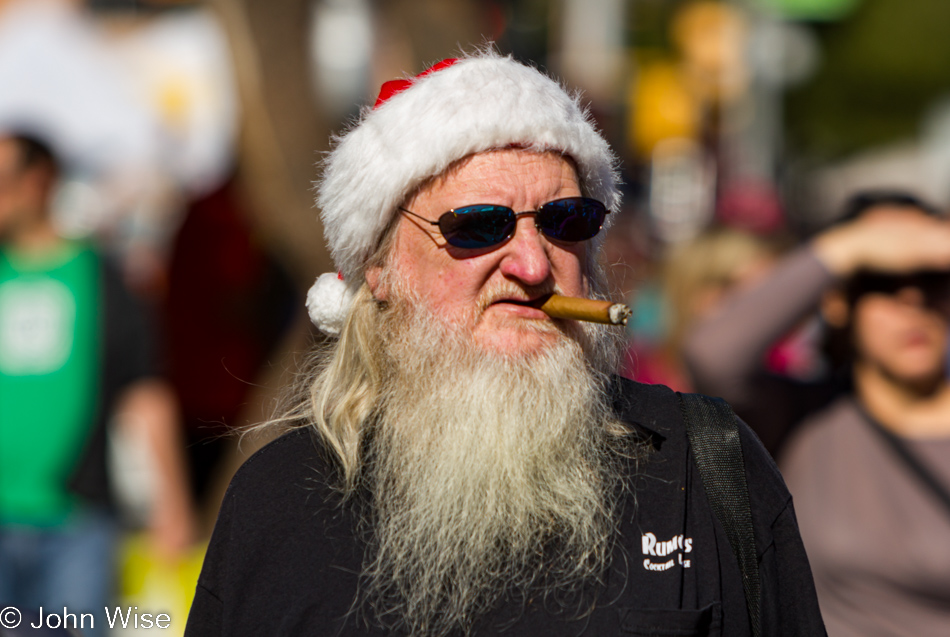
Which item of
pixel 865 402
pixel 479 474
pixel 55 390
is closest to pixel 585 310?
pixel 479 474

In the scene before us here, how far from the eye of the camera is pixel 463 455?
2301 mm

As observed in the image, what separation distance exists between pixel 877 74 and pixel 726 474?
23372 millimetres

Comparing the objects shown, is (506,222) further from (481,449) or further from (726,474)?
(726,474)

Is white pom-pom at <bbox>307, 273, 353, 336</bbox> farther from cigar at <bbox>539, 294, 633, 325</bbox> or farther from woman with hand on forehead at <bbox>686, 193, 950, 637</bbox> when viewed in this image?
woman with hand on forehead at <bbox>686, 193, 950, 637</bbox>

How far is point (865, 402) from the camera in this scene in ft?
11.4

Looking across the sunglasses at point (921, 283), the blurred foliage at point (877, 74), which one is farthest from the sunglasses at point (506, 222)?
the blurred foliage at point (877, 74)

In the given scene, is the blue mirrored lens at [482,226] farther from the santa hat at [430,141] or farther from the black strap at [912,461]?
the black strap at [912,461]

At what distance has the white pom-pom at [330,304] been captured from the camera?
2.62 m

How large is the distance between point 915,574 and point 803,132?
1007 inches

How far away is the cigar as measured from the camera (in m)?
2.06

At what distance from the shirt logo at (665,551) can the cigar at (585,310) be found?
42cm

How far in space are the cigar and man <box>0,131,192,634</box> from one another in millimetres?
2879

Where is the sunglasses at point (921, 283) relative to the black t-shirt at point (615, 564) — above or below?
above

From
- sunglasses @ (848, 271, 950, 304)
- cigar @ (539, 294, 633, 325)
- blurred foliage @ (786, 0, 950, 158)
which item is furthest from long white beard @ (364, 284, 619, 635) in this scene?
blurred foliage @ (786, 0, 950, 158)
